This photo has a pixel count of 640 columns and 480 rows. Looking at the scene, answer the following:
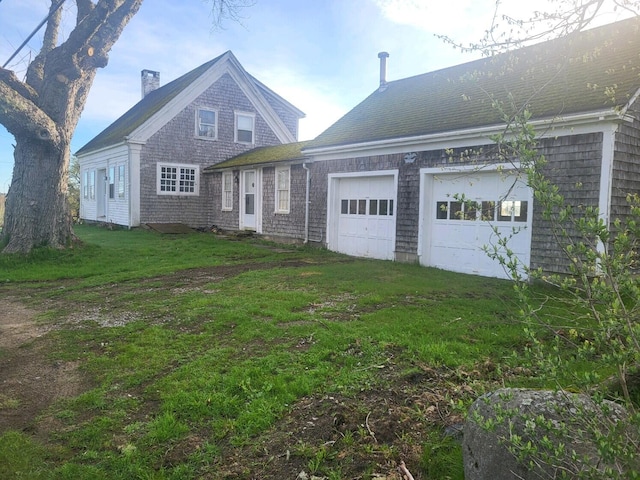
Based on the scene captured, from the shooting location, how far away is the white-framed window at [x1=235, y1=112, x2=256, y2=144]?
22.0m

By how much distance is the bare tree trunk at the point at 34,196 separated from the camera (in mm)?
11547

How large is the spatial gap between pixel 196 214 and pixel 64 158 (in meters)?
9.04

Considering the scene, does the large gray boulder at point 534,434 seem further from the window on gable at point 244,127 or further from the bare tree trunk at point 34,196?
the window on gable at point 244,127

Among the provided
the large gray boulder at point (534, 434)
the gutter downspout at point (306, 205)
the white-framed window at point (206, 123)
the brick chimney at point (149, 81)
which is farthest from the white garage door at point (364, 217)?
the brick chimney at point (149, 81)

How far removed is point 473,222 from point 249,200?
404 inches

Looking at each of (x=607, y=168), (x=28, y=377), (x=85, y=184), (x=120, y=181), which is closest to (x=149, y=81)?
(x=85, y=184)

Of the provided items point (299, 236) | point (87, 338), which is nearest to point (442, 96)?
point (299, 236)

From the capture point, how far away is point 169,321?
616cm

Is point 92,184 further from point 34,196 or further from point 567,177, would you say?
point 567,177

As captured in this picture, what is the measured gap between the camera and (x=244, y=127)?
22266 mm

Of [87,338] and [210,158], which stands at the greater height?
[210,158]

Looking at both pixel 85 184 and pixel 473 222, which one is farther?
pixel 85 184

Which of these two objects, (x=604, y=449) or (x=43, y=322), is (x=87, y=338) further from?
(x=604, y=449)

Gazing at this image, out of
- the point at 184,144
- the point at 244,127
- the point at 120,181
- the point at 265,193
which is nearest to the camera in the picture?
the point at 265,193
